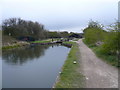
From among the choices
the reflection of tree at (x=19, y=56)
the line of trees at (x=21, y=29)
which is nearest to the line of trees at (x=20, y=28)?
the line of trees at (x=21, y=29)

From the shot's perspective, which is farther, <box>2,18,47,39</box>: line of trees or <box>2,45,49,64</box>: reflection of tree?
<box>2,18,47,39</box>: line of trees

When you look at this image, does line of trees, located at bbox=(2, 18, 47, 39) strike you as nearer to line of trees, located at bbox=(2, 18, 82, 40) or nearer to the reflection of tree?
line of trees, located at bbox=(2, 18, 82, 40)

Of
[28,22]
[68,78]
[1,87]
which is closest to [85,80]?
[68,78]

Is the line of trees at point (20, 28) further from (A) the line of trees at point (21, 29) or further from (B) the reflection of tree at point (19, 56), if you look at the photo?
(B) the reflection of tree at point (19, 56)

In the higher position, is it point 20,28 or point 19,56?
point 20,28

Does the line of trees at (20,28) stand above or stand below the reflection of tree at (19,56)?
above

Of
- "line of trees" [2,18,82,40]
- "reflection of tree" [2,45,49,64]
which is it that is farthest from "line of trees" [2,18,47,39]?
"reflection of tree" [2,45,49,64]

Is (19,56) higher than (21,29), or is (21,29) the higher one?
(21,29)

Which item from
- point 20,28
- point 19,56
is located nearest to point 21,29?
point 20,28

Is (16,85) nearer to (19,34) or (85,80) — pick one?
(85,80)

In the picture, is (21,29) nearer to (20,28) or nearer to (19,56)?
(20,28)

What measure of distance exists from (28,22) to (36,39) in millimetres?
7289

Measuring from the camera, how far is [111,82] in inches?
241

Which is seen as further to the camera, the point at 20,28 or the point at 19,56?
the point at 20,28
